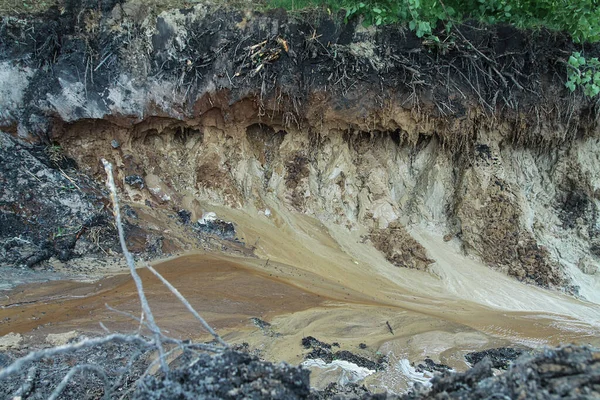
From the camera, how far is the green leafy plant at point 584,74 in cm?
547

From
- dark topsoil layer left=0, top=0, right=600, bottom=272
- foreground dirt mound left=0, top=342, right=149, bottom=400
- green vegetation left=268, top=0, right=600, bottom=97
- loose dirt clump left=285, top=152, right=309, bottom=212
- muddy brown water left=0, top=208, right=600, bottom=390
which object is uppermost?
green vegetation left=268, top=0, right=600, bottom=97

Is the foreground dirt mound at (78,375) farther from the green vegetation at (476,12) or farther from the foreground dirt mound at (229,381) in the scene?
the green vegetation at (476,12)

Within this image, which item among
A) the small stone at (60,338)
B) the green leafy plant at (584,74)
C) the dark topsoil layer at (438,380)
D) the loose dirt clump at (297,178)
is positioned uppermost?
the green leafy plant at (584,74)

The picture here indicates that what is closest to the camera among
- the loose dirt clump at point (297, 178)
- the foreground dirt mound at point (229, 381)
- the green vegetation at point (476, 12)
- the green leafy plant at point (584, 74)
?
the foreground dirt mound at point (229, 381)

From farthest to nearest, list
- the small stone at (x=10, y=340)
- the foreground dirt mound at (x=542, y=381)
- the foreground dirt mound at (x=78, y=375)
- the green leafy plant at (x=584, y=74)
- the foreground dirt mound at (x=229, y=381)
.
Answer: the green leafy plant at (x=584, y=74) < the small stone at (x=10, y=340) < the foreground dirt mound at (x=78, y=375) < the foreground dirt mound at (x=229, y=381) < the foreground dirt mound at (x=542, y=381)

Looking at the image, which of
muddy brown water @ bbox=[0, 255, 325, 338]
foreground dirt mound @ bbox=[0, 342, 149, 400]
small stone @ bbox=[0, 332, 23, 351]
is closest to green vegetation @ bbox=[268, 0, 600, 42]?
muddy brown water @ bbox=[0, 255, 325, 338]

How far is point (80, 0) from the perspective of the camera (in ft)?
19.6

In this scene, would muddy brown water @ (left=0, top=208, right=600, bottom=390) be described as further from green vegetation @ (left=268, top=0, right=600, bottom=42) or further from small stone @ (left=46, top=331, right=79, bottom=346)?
green vegetation @ (left=268, top=0, right=600, bottom=42)

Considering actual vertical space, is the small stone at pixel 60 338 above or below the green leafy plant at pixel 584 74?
below

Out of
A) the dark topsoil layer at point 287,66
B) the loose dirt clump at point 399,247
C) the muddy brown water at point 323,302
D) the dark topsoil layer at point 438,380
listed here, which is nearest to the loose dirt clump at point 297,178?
the muddy brown water at point 323,302

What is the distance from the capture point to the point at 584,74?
18.2 feet

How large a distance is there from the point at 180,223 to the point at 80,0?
3.55 metres

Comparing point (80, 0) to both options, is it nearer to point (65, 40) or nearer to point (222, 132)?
point (65, 40)

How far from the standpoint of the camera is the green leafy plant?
5473mm
